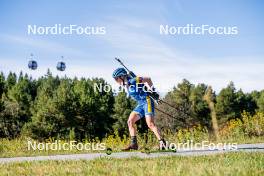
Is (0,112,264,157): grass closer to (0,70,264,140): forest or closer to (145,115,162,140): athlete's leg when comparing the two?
(145,115,162,140): athlete's leg

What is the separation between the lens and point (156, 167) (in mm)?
5781

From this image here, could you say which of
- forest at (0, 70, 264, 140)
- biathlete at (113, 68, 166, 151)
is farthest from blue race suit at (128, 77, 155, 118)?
forest at (0, 70, 264, 140)

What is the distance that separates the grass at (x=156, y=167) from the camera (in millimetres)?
5234

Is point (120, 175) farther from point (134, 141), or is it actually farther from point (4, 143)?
point (4, 143)

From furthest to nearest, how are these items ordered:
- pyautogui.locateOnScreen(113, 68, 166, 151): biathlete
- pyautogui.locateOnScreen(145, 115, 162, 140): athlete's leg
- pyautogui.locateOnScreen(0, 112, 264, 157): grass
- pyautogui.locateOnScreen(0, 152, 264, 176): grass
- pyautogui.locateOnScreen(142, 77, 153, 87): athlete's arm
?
1. pyautogui.locateOnScreen(0, 112, 264, 157): grass
2. pyautogui.locateOnScreen(142, 77, 153, 87): athlete's arm
3. pyautogui.locateOnScreen(113, 68, 166, 151): biathlete
4. pyautogui.locateOnScreen(145, 115, 162, 140): athlete's leg
5. pyautogui.locateOnScreen(0, 152, 264, 176): grass

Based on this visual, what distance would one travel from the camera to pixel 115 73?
8984 millimetres

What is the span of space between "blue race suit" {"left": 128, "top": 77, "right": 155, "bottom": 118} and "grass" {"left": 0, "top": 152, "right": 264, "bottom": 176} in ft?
5.91

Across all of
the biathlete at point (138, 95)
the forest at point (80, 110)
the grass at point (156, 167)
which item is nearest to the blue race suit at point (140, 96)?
the biathlete at point (138, 95)

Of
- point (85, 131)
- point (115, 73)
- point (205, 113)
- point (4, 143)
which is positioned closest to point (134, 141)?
point (115, 73)

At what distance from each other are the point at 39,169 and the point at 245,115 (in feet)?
28.0

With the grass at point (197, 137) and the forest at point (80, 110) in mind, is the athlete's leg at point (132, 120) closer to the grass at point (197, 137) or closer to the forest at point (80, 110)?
the grass at point (197, 137)

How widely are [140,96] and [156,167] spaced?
3.22 m

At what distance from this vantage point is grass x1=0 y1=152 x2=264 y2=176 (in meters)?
5.23

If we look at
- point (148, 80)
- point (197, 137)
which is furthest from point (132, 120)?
point (197, 137)
